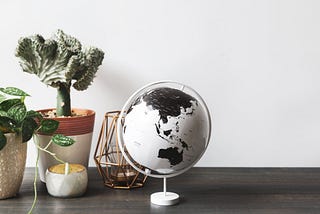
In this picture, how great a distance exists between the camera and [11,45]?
5.47 ft

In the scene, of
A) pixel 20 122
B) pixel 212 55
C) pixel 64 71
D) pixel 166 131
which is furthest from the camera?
pixel 212 55

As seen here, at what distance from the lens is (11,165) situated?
1.33 m

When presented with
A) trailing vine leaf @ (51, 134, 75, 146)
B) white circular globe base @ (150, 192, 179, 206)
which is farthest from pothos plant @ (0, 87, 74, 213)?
white circular globe base @ (150, 192, 179, 206)

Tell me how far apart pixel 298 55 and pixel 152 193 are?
27.0 inches

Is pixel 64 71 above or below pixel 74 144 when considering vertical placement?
above

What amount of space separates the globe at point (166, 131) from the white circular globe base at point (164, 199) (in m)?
0.07

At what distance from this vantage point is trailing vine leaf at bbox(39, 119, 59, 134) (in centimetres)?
138

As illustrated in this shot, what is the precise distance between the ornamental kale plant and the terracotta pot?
0.10 metres

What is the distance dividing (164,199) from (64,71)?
47 centimetres

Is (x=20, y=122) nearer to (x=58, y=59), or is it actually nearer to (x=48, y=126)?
(x=48, y=126)

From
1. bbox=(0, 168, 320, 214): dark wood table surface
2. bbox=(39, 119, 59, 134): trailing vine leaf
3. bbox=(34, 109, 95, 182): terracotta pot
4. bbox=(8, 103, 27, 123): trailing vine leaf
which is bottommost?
bbox=(0, 168, 320, 214): dark wood table surface

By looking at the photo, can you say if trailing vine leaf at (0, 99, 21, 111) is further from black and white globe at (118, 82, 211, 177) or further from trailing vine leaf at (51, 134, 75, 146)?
black and white globe at (118, 82, 211, 177)

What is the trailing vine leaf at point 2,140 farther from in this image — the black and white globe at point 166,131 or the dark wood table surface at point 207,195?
the black and white globe at point 166,131

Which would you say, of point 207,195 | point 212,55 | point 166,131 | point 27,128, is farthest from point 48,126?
point 212,55
